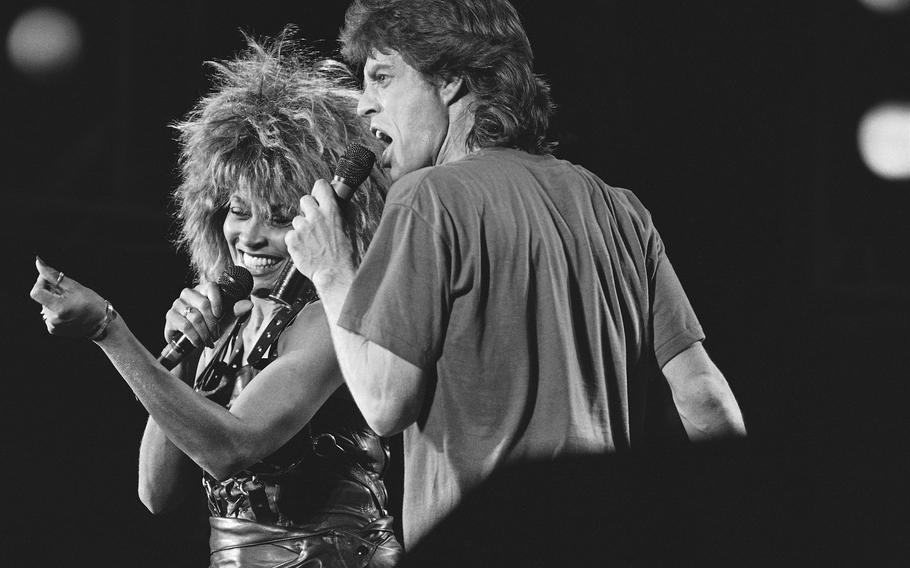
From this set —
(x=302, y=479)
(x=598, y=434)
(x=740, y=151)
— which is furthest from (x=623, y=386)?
(x=740, y=151)

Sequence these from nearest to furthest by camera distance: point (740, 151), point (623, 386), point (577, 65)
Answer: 1. point (623, 386)
2. point (577, 65)
3. point (740, 151)

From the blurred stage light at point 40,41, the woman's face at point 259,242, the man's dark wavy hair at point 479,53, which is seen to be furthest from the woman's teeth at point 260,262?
the blurred stage light at point 40,41

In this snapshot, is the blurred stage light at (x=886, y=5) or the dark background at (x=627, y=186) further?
the blurred stage light at (x=886, y=5)

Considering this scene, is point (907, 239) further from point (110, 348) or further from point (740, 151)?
point (110, 348)

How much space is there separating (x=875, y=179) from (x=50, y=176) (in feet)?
11.2

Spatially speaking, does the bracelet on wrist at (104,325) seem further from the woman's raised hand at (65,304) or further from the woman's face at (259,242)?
the woman's face at (259,242)

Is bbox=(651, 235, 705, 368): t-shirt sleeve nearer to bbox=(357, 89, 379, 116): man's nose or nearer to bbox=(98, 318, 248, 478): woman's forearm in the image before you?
bbox=(357, 89, 379, 116): man's nose

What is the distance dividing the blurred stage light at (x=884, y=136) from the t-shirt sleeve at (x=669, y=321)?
309 cm

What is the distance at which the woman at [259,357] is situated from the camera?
6.25 feet

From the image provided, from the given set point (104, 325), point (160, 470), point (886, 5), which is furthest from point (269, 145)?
point (886, 5)

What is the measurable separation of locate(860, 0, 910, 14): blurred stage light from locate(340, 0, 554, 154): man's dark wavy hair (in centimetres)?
310

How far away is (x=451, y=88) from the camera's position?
1771 millimetres

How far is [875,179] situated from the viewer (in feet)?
15.1

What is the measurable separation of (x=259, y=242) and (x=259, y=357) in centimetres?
26
